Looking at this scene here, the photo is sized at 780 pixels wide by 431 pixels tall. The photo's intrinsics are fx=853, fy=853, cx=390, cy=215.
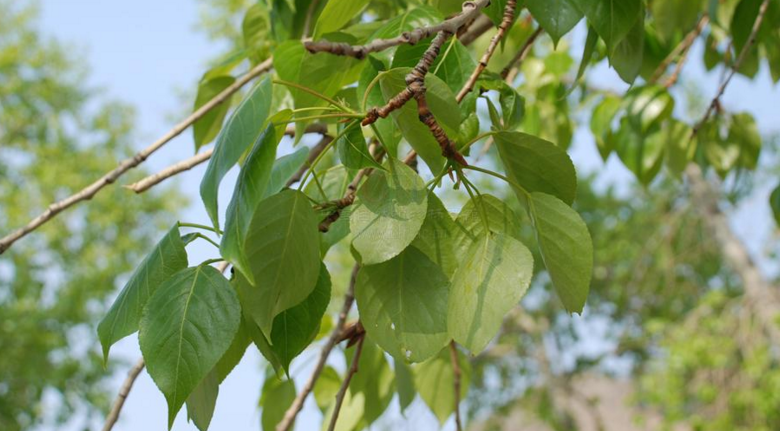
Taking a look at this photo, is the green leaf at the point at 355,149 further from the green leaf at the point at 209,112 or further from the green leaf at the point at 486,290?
the green leaf at the point at 209,112

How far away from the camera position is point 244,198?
346mm

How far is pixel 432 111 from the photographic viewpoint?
385mm

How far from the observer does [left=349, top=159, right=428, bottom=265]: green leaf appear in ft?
1.23

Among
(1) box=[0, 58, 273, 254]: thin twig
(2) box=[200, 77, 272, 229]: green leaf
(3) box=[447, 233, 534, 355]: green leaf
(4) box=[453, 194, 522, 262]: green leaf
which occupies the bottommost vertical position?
(3) box=[447, 233, 534, 355]: green leaf

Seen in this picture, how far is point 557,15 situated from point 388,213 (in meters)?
0.16

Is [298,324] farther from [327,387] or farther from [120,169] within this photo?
[327,387]

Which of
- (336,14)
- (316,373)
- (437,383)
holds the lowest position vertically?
(437,383)

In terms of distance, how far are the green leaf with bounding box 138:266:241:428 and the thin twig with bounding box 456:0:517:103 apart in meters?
0.17

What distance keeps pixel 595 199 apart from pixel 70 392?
3.72m

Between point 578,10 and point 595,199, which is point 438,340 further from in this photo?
point 595,199

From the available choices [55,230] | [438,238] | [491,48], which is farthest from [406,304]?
[55,230]

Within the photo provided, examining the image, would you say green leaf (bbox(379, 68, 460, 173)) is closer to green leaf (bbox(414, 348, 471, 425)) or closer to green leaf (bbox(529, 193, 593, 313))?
green leaf (bbox(529, 193, 593, 313))

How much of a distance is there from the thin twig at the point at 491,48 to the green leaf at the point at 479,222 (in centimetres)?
7

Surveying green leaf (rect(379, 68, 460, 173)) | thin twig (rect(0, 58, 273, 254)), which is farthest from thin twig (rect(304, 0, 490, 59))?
thin twig (rect(0, 58, 273, 254))
